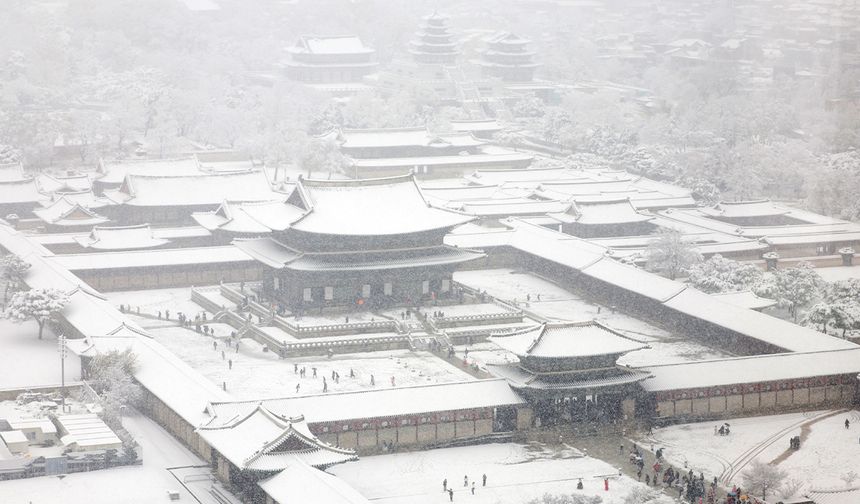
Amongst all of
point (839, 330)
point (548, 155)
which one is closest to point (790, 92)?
point (548, 155)

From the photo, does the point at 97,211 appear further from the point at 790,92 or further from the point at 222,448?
the point at 790,92

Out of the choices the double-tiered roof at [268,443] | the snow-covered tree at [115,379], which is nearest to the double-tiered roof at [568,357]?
the double-tiered roof at [268,443]

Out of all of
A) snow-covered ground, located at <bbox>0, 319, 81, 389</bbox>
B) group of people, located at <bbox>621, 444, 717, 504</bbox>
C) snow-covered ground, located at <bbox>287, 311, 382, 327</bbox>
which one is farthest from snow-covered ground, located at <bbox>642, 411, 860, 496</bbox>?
snow-covered ground, located at <bbox>0, 319, 81, 389</bbox>

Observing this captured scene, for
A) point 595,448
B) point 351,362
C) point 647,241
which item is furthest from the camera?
point 647,241

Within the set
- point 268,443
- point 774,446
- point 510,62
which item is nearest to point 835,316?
point 774,446

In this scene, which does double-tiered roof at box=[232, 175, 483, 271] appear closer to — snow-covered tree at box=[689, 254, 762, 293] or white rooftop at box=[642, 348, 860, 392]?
snow-covered tree at box=[689, 254, 762, 293]

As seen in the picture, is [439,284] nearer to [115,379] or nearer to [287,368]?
[287,368]

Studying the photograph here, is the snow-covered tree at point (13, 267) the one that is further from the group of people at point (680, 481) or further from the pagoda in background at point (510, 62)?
the pagoda in background at point (510, 62)
